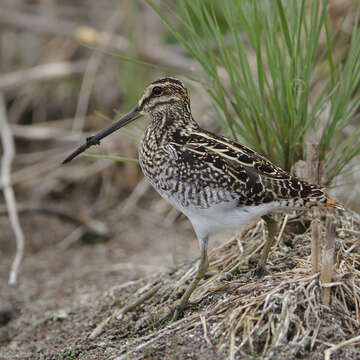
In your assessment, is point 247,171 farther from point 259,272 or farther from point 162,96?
point 162,96

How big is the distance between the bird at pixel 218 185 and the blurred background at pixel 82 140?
4.42ft

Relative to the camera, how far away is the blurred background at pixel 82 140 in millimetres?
4770

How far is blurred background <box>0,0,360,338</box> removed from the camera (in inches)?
188

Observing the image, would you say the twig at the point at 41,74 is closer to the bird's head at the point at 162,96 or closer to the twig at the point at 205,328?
the bird's head at the point at 162,96

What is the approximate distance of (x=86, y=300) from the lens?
3.89m

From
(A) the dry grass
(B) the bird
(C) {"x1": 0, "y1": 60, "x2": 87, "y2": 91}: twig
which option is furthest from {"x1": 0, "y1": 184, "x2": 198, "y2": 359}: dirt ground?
(C) {"x1": 0, "y1": 60, "x2": 87, "y2": 91}: twig

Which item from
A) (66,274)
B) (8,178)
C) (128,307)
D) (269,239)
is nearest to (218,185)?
(269,239)

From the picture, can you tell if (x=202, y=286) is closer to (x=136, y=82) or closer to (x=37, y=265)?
(x=37, y=265)

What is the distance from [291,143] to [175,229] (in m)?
2.35

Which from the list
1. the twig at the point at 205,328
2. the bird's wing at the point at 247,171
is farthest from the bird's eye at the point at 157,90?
the twig at the point at 205,328

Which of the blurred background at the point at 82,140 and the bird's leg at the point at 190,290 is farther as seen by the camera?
the blurred background at the point at 82,140

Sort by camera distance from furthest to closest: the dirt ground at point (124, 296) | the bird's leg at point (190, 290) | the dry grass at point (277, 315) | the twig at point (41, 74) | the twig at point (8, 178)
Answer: the twig at point (41, 74), the twig at point (8, 178), the bird's leg at point (190, 290), the dirt ground at point (124, 296), the dry grass at point (277, 315)

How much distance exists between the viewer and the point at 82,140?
5855 millimetres

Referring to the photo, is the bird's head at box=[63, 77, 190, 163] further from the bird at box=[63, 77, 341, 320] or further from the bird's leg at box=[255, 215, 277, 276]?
the bird's leg at box=[255, 215, 277, 276]
